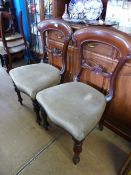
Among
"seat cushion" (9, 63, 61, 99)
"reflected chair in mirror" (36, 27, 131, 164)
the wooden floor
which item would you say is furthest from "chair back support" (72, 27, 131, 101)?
the wooden floor

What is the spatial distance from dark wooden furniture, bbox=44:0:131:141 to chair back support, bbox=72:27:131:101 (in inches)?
1.8

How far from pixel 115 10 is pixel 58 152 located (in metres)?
1.27

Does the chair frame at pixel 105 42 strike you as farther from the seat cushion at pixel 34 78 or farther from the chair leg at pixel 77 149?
the seat cushion at pixel 34 78

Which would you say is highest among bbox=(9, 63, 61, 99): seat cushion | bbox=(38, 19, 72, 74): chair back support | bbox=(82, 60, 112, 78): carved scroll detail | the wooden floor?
bbox=(38, 19, 72, 74): chair back support

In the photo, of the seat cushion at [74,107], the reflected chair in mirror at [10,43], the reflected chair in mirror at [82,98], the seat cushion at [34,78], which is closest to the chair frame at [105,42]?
the reflected chair in mirror at [82,98]

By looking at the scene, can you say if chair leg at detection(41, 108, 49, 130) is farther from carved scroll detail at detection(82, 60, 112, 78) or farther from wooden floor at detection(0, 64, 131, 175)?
carved scroll detail at detection(82, 60, 112, 78)

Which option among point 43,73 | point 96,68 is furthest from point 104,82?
point 43,73

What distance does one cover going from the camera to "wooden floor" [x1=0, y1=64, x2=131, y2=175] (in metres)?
1.14

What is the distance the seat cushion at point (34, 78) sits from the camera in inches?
50.6

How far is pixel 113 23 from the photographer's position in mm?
1187

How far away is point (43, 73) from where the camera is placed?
4.65 feet

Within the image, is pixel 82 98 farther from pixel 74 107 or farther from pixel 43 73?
pixel 43 73

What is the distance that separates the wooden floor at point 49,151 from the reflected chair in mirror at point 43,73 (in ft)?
0.64

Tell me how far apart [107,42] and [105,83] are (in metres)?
0.37
